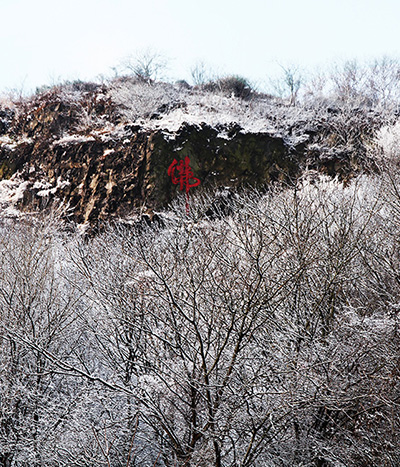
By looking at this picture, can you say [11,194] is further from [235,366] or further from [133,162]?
[235,366]

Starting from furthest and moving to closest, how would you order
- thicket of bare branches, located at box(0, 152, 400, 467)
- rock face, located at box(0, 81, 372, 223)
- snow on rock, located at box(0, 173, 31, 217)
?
snow on rock, located at box(0, 173, 31, 217) < rock face, located at box(0, 81, 372, 223) < thicket of bare branches, located at box(0, 152, 400, 467)

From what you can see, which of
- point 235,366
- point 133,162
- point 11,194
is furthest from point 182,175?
point 235,366

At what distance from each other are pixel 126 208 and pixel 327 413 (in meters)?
12.9

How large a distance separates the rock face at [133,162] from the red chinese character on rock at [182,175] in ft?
0.86

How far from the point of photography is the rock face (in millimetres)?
16484

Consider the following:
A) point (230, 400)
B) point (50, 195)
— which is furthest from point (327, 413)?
point (50, 195)

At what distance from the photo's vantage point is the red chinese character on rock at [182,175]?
1656cm

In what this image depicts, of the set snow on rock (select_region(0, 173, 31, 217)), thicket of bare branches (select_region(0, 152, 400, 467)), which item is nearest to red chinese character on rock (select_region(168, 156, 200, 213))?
snow on rock (select_region(0, 173, 31, 217))

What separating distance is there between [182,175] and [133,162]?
2564mm

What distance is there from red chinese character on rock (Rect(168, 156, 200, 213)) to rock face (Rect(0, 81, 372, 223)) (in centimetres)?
26

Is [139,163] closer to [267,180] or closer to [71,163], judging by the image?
[71,163]

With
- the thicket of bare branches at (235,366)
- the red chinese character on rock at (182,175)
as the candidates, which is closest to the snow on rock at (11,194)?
the red chinese character on rock at (182,175)

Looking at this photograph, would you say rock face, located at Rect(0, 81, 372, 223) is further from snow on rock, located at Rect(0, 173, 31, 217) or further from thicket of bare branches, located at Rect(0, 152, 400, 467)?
thicket of bare branches, located at Rect(0, 152, 400, 467)

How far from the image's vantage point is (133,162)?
1698 cm
